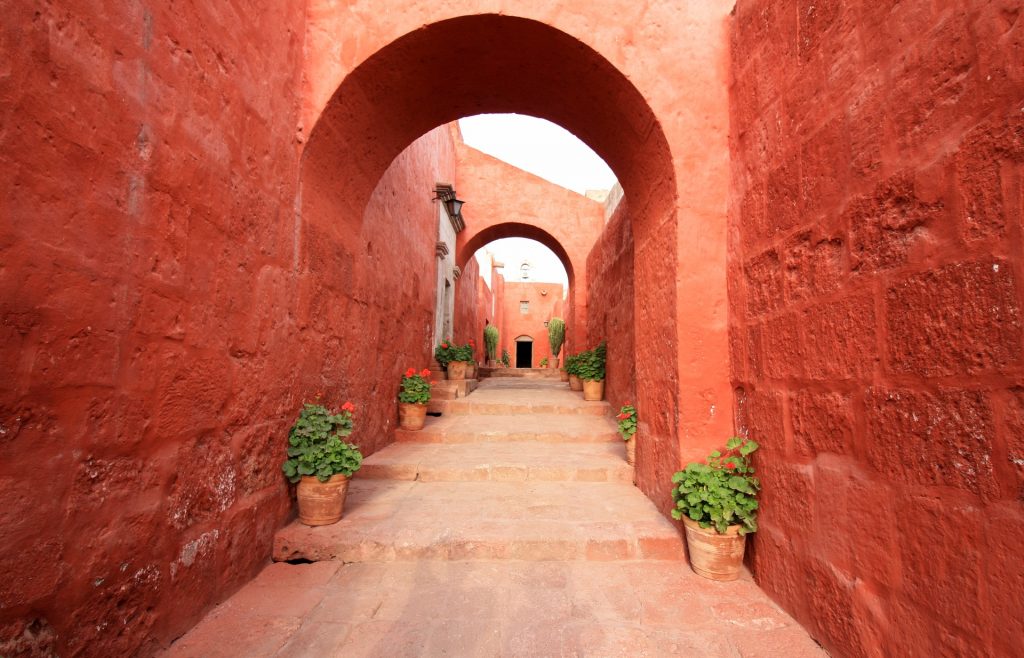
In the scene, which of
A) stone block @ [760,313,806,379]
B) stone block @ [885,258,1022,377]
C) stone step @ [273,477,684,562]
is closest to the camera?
stone block @ [885,258,1022,377]

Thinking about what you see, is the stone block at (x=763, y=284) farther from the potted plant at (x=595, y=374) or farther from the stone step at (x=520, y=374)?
the stone step at (x=520, y=374)

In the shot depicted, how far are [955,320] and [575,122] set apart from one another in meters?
3.11

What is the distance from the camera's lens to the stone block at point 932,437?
123 cm

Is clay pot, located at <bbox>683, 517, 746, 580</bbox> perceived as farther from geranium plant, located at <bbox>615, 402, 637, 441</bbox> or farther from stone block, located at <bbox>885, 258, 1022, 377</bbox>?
geranium plant, located at <bbox>615, 402, 637, 441</bbox>

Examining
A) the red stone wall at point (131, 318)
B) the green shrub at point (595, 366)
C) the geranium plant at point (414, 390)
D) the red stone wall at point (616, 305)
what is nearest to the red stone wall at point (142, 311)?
the red stone wall at point (131, 318)

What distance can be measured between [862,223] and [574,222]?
9.46 m

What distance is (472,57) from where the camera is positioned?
3178 millimetres

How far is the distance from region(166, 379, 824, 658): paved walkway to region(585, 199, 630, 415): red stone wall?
1.34 meters

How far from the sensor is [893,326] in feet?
4.97

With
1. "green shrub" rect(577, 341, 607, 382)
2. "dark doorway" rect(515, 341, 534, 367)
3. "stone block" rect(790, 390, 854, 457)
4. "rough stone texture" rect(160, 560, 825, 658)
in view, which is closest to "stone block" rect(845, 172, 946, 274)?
"stone block" rect(790, 390, 854, 457)

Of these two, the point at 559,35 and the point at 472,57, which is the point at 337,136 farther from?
the point at 559,35

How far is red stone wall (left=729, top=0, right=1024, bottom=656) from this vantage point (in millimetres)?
1191

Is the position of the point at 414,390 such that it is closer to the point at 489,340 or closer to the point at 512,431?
the point at 512,431

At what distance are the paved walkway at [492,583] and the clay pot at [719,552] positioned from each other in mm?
55
